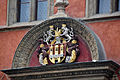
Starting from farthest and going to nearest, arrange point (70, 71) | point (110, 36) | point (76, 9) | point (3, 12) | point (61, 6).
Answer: point (3, 12)
point (76, 9)
point (61, 6)
point (110, 36)
point (70, 71)

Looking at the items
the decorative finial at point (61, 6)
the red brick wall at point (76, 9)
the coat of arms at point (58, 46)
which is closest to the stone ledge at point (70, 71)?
the coat of arms at point (58, 46)

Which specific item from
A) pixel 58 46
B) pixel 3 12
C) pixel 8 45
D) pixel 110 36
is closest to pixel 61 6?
pixel 58 46

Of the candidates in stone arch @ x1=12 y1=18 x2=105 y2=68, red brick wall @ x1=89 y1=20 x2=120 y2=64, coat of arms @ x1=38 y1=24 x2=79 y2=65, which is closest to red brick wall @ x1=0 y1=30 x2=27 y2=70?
stone arch @ x1=12 y1=18 x2=105 y2=68

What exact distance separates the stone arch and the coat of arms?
166 millimetres

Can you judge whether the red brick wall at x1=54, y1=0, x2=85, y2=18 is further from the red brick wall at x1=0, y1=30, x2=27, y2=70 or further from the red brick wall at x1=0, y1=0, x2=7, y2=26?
the red brick wall at x1=0, y1=0, x2=7, y2=26

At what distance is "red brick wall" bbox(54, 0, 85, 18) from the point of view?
56.2 ft

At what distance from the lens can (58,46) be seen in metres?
16.7

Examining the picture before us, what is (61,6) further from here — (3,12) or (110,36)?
(3,12)

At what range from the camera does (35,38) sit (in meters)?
17.3

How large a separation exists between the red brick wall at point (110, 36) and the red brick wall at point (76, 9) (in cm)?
83

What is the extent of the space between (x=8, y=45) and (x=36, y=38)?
4.29 feet

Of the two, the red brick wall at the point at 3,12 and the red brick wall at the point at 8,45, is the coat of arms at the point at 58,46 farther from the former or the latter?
the red brick wall at the point at 3,12

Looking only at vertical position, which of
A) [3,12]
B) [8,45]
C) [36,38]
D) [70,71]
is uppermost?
[3,12]

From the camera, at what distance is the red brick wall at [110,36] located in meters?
16.1
